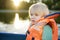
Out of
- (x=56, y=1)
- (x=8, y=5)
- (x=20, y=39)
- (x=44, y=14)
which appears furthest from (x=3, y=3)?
(x=44, y=14)

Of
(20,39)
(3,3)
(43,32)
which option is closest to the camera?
(43,32)

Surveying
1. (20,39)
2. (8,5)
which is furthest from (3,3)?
(20,39)

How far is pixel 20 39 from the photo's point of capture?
275 cm

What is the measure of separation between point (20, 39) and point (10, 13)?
4.77 m

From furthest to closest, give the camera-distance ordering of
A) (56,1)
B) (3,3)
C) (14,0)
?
(3,3), (14,0), (56,1)

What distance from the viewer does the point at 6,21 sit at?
7.20m

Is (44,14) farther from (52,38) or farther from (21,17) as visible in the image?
(21,17)

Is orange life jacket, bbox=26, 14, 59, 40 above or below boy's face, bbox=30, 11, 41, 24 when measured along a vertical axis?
below

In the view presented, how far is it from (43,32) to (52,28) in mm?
91

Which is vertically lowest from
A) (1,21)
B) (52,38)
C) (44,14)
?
(1,21)

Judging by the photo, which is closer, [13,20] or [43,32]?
[43,32]

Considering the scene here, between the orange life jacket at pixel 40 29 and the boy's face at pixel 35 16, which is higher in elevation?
the boy's face at pixel 35 16

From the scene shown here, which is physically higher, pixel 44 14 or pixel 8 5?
pixel 44 14

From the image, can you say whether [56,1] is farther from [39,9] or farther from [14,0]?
[39,9]
